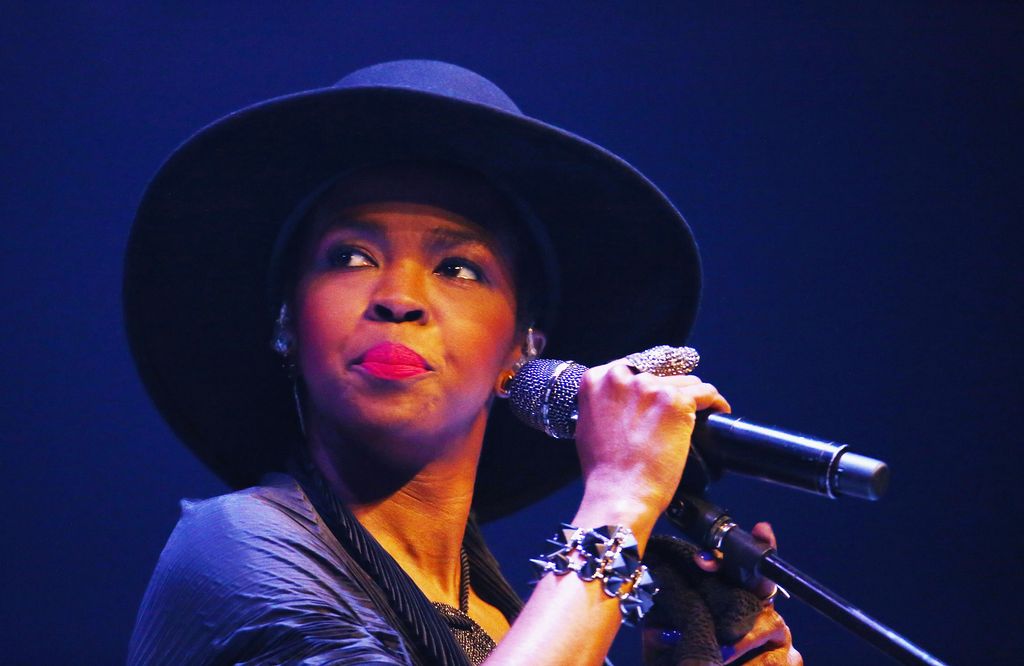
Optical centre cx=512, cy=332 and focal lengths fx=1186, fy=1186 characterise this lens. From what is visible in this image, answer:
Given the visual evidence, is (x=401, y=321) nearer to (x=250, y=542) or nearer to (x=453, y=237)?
(x=453, y=237)

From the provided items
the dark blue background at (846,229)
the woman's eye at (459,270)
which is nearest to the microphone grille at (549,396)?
the woman's eye at (459,270)

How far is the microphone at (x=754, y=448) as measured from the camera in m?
1.05

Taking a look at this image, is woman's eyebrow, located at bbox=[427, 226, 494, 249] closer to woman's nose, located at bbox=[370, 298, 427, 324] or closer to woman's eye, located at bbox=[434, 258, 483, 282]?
woman's eye, located at bbox=[434, 258, 483, 282]

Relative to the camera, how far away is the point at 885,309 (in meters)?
2.44

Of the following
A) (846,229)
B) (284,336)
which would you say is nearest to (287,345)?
(284,336)

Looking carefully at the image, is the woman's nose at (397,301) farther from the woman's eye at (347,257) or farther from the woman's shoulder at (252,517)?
the woman's shoulder at (252,517)

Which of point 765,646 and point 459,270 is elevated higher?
point 459,270

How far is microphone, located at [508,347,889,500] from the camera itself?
105 centimetres

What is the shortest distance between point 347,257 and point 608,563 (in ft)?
1.81

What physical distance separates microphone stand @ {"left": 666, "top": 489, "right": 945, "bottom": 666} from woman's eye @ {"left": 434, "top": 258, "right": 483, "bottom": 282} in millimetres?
439

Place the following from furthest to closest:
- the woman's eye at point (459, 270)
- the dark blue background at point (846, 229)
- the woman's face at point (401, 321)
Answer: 1. the dark blue background at point (846, 229)
2. the woman's eye at point (459, 270)
3. the woman's face at point (401, 321)

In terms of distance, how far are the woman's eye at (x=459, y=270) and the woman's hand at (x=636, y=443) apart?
315 millimetres

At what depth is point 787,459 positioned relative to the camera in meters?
1.10

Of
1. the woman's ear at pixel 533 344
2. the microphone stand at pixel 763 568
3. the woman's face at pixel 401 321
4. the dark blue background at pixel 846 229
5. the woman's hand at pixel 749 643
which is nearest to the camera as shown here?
the microphone stand at pixel 763 568
